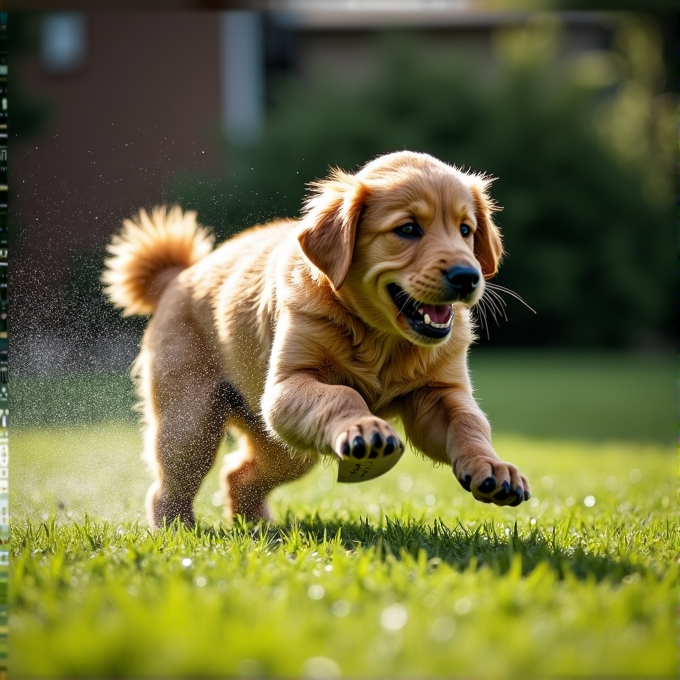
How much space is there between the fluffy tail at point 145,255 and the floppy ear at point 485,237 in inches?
65.5

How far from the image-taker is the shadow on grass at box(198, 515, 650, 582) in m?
2.98

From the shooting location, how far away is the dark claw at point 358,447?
9.95 ft

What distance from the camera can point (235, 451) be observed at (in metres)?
4.93

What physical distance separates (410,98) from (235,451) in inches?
680

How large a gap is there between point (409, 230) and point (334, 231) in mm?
302

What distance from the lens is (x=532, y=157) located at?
810 inches

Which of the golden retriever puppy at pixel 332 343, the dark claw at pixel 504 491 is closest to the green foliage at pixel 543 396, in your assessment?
the golden retriever puppy at pixel 332 343

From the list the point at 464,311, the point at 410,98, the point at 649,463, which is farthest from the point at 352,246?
the point at 410,98

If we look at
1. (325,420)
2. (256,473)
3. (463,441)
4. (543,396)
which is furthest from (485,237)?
(543,396)

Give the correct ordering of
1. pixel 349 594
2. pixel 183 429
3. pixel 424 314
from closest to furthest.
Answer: pixel 349 594 → pixel 424 314 → pixel 183 429

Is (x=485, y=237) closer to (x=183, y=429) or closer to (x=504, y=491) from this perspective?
(x=504, y=491)

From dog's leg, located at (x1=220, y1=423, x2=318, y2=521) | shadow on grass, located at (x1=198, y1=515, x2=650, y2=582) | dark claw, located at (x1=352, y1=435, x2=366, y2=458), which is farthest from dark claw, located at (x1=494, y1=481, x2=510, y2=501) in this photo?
dog's leg, located at (x1=220, y1=423, x2=318, y2=521)

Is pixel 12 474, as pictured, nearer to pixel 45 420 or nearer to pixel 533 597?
pixel 45 420

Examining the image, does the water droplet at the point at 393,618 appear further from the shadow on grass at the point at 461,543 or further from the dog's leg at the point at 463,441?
the dog's leg at the point at 463,441
